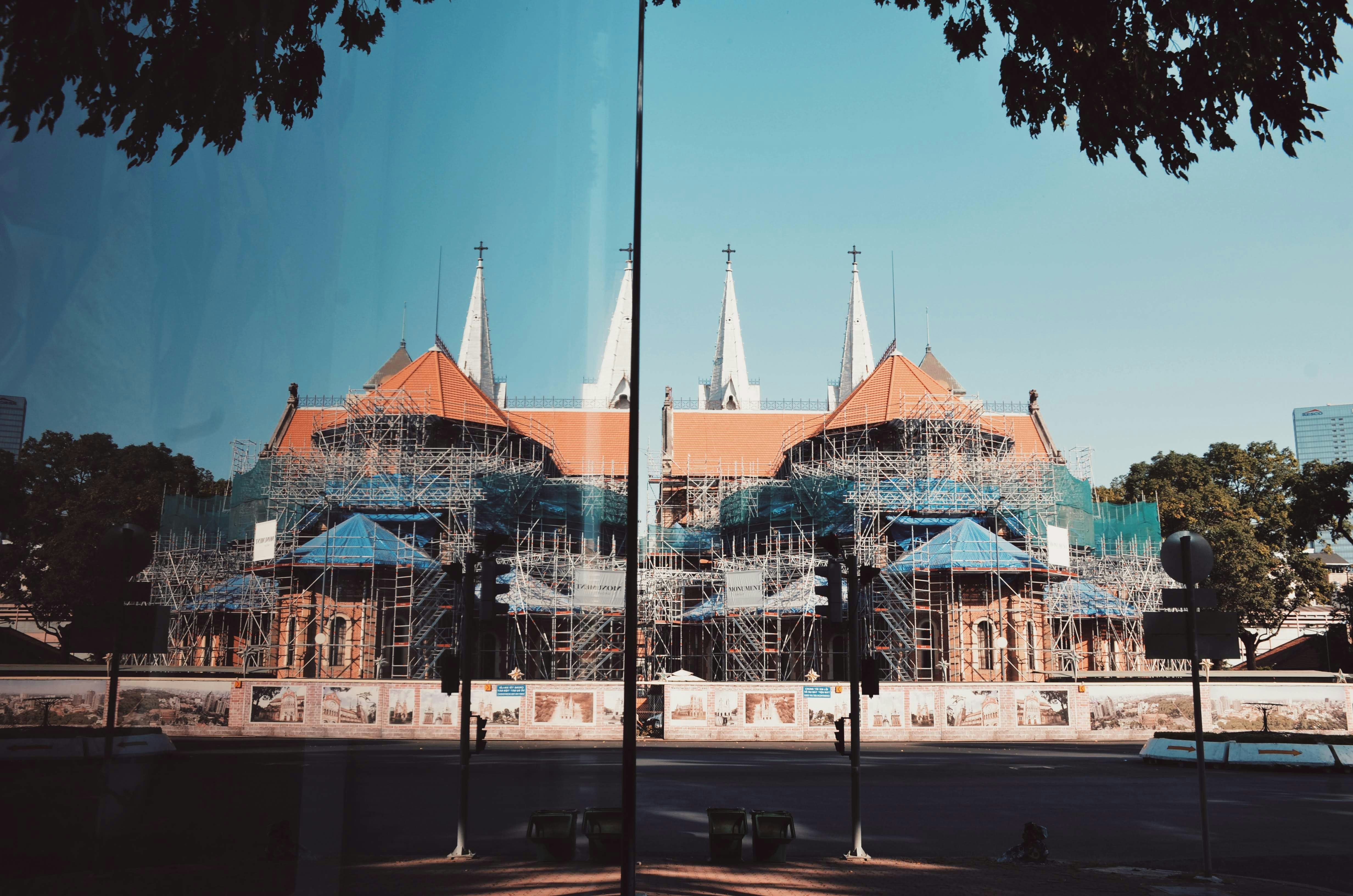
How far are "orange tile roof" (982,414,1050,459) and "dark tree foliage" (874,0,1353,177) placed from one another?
51.2 m

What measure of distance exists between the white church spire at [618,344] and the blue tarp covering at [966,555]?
2961 centimetres

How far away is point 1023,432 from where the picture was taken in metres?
64.2

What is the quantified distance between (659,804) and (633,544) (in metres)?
8.56

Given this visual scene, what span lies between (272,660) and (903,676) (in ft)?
82.2

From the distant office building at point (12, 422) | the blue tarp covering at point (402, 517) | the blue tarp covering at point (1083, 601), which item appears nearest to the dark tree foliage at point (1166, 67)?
the distant office building at point (12, 422)

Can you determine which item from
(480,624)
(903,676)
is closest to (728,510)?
(903,676)

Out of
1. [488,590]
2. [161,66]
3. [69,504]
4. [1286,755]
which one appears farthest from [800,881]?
[1286,755]

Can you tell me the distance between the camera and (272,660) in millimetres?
24625

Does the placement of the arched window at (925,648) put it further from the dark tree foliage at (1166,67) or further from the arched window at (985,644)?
the dark tree foliage at (1166,67)

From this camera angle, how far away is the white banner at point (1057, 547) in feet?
135

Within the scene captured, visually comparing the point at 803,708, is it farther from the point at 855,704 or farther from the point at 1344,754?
the point at 855,704

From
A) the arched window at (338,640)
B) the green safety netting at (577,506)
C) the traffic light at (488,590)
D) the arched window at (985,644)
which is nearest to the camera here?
the traffic light at (488,590)

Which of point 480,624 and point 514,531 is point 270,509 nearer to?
point 480,624

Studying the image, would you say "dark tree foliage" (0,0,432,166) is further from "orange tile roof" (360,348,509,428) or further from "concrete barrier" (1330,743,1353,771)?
"concrete barrier" (1330,743,1353,771)
